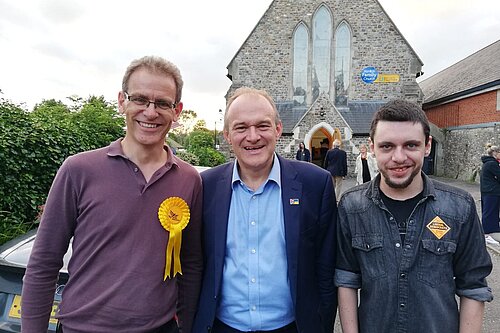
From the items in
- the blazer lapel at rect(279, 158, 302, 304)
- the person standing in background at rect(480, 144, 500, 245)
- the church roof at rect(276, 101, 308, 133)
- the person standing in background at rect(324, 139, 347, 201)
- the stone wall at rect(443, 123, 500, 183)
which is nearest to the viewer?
the blazer lapel at rect(279, 158, 302, 304)

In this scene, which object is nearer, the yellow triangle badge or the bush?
the yellow triangle badge

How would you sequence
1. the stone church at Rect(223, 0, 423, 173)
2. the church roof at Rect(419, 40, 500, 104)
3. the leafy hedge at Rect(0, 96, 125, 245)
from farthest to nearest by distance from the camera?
the stone church at Rect(223, 0, 423, 173) → the church roof at Rect(419, 40, 500, 104) → the leafy hedge at Rect(0, 96, 125, 245)

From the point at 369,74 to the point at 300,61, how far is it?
4.18 meters

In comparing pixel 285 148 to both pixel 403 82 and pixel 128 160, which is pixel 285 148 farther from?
pixel 128 160

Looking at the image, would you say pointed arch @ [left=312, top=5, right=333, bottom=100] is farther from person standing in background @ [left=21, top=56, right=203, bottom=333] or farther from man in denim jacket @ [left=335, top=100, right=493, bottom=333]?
person standing in background @ [left=21, top=56, right=203, bottom=333]

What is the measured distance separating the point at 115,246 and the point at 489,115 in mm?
19051

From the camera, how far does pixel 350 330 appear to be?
6.16 ft

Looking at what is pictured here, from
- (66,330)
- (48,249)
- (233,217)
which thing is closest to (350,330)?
(233,217)

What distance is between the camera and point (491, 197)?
7109 mm

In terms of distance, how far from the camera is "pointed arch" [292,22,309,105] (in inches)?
838

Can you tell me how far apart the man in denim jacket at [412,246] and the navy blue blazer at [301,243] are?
0.18m

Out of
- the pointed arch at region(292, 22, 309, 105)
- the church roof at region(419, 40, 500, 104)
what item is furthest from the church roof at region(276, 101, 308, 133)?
the church roof at region(419, 40, 500, 104)

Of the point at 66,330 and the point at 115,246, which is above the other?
Answer: the point at 115,246

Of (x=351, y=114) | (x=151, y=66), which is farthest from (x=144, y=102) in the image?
(x=351, y=114)
